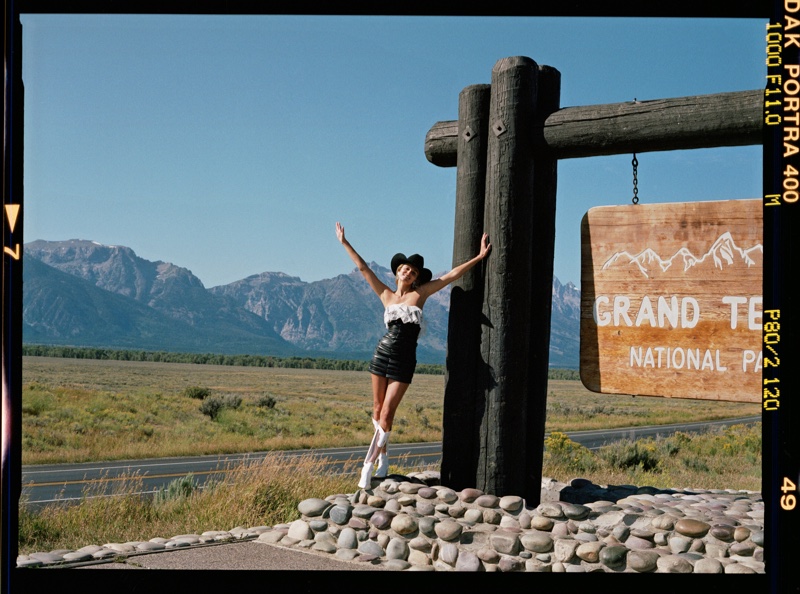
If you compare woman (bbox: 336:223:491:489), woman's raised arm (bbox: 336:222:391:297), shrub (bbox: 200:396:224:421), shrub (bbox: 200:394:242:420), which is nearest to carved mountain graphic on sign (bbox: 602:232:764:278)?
woman (bbox: 336:223:491:489)

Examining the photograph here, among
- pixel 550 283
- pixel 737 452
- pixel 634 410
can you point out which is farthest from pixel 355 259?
pixel 634 410

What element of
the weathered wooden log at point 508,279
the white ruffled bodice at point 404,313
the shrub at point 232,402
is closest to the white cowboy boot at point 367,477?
the weathered wooden log at point 508,279

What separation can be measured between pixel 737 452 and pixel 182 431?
15.0 m

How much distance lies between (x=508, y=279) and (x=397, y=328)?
1.01m

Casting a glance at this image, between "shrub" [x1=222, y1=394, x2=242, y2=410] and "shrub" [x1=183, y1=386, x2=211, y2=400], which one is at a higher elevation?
"shrub" [x1=222, y1=394, x2=242, y2=410]

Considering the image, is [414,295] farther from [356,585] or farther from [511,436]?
[356,585]

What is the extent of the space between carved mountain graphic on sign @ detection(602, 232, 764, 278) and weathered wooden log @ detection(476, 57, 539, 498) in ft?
2.58

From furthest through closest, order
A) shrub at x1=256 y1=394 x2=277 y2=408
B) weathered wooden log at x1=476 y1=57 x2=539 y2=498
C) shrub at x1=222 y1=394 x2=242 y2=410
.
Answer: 1. shrub at x1=256 y1=394 x2=277 y2=408
2. shrub at x1=222 y1=394 x2=242 y2=410
3. weathered wooden log at x1=476 y1=57 x2=539 y2=498

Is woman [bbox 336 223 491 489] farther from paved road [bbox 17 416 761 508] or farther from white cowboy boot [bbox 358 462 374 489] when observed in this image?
paved road [bbox 17 416 761 508]

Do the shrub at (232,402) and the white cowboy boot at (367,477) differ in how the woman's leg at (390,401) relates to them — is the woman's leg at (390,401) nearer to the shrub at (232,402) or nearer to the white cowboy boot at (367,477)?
the white cowboy boot at (367,477)

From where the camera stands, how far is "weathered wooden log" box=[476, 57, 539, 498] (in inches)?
249

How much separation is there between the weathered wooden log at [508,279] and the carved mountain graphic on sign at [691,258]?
2.58 ft

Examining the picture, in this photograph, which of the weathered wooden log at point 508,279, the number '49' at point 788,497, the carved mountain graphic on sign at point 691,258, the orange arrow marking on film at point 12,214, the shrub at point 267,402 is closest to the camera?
the number '49' at point 788,497

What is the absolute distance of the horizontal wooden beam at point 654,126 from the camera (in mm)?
5762
